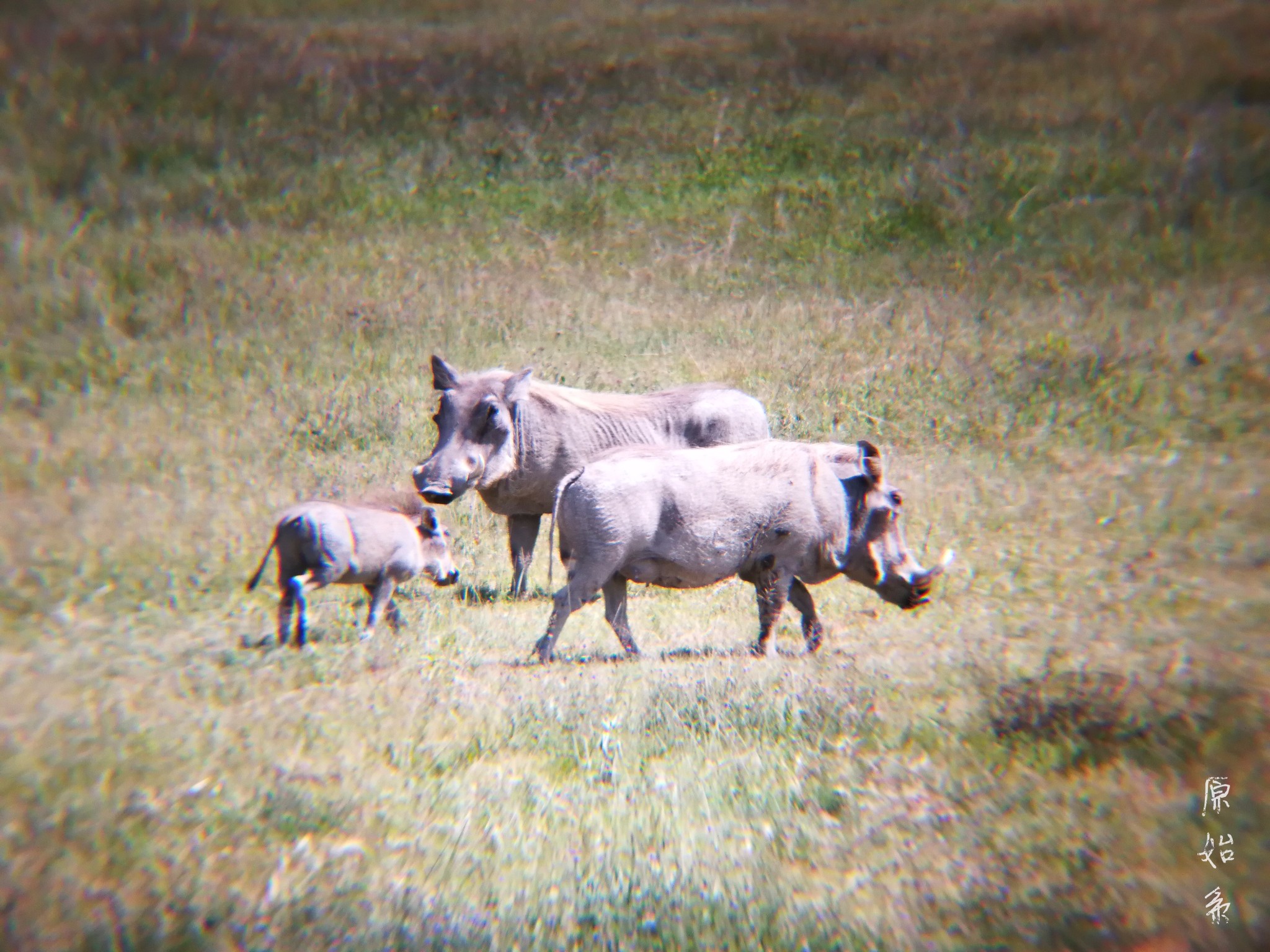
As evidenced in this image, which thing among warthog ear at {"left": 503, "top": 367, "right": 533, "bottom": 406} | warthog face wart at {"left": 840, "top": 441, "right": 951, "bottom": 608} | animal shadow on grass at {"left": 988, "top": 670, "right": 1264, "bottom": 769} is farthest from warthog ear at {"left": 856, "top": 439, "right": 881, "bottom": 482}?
warthog ear at {"left": 503, "top": 367, "right": 533, "bottom": 406}

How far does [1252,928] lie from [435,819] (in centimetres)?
268

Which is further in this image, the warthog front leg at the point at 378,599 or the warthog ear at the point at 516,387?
the warthog front leg at the point at 378,599

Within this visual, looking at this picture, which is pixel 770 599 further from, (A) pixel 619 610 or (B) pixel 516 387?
(B) pixel 516 387

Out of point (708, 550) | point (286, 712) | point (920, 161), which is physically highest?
point (920, 161)

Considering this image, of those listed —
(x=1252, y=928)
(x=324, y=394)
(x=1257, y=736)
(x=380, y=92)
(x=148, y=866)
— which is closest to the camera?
(x=1252, y=928)

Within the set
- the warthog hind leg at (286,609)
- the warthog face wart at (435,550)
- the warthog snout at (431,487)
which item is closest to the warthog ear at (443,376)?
the warthog snout at (431,487)

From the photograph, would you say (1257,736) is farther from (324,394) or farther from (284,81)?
(324,394)

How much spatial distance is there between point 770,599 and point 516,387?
227 cm

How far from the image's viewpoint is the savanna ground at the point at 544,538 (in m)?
3.20

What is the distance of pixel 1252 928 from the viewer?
267cm

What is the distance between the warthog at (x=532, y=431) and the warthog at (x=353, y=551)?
63cm

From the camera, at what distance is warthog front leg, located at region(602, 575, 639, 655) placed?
A: 584cm

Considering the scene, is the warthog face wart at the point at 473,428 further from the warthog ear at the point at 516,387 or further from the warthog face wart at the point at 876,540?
the warthog face wart at the point at 876,540

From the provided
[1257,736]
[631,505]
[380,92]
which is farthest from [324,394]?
[1257,736]
